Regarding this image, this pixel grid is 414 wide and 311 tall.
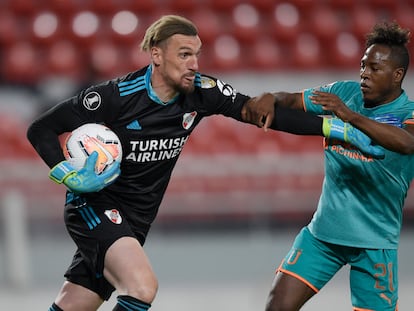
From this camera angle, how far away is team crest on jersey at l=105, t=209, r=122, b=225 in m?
3.73

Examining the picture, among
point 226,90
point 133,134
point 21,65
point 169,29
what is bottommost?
point 133,134

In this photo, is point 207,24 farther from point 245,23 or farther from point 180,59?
point 180,59

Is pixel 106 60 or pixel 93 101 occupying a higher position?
pixel 106 60

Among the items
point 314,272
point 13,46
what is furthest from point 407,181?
point 13,46

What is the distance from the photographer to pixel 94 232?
12.1 feet

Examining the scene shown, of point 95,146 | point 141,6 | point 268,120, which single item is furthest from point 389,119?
point 141,6

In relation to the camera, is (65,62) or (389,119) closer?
(389,119)

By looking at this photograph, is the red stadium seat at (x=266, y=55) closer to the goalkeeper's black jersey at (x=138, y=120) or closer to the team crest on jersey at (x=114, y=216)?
the goalkeeper's black jersey at (x=138, y=120)

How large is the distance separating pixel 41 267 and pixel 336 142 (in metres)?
3.36

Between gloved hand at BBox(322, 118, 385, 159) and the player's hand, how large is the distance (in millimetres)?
249

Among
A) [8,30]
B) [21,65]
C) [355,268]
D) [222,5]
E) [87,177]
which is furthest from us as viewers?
[222,5]

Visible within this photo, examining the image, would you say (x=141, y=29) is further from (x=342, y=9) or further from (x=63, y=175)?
(x=63, y=175)

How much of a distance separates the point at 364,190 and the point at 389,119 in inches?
13.4

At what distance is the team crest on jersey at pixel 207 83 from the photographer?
12.5 feet
